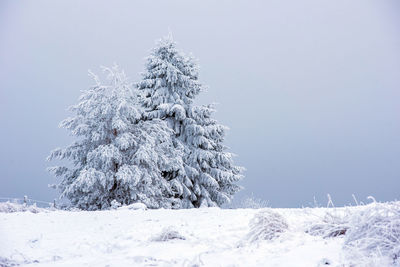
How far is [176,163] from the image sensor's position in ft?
49.2

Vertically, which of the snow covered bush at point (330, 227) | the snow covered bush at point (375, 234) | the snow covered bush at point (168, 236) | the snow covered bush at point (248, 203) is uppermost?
the snow covered bush at point (248, 203)

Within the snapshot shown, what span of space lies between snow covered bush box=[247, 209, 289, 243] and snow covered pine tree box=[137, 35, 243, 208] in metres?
11.7

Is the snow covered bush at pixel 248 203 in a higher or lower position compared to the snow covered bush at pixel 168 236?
higher

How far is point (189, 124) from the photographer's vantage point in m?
17.2

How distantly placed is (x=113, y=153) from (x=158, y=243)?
8.81 m

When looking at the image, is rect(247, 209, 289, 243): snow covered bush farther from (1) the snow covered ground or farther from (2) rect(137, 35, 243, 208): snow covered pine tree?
(2) rect(137, 35, 243, 208): snow covered pine tree

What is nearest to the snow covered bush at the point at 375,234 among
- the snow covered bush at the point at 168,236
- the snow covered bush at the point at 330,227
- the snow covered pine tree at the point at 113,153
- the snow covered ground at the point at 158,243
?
the snow covered ground at the point at 158,243

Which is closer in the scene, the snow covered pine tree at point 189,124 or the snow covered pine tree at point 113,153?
the snow covered pine tree at point 113,153

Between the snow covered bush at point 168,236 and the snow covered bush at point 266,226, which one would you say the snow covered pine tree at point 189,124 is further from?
the snow covered bush at point 266,226

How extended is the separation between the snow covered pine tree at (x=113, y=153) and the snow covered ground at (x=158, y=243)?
5.98 metres

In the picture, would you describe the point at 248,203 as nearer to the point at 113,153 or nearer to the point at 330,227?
the point at 113,153

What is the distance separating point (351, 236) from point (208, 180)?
43.6 feet

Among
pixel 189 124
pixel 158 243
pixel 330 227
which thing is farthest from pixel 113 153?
pixel 330 227

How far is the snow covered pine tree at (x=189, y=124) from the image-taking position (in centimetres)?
1666
